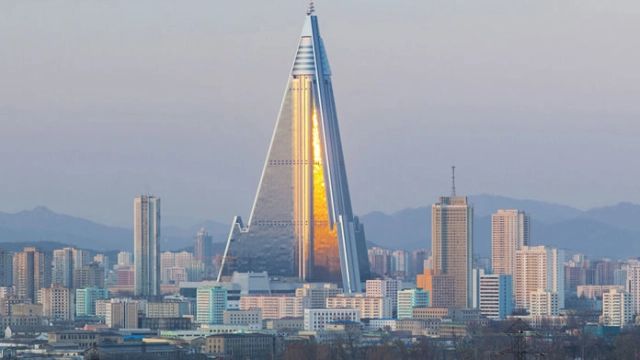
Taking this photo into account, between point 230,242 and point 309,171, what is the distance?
462 cm

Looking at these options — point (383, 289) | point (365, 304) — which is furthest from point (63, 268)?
point (365, 304)

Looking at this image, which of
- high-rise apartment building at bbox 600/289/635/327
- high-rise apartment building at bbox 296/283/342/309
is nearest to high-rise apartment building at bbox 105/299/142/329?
high-rise apartment building at bbox 296/283/342/309

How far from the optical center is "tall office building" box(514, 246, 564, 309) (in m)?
119

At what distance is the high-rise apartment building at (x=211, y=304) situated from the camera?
103 meters

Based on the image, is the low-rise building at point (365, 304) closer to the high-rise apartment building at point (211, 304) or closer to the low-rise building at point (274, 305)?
the low-rise building at point (274, 305)

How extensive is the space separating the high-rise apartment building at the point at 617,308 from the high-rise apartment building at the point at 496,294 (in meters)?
4.14

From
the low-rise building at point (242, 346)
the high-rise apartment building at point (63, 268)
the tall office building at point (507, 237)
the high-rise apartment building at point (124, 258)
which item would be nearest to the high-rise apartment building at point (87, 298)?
the high-rise apartment building at point (63, 268)

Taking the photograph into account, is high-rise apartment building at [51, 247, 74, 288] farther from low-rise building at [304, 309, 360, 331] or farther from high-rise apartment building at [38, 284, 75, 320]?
low-rise building at [304, 309, 360, 331]

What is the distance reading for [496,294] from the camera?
366 feet

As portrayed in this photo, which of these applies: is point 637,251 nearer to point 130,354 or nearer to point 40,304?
point 40,304

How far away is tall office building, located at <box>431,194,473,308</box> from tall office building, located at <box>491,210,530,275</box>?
11.9m

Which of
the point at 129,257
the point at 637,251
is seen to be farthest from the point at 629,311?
the point at 637,251

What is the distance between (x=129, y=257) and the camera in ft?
502

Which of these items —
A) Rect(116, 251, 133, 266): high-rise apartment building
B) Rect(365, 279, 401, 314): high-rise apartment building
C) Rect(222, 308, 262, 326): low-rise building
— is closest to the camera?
Rect(222, 308, 262, 326): low-rise building
